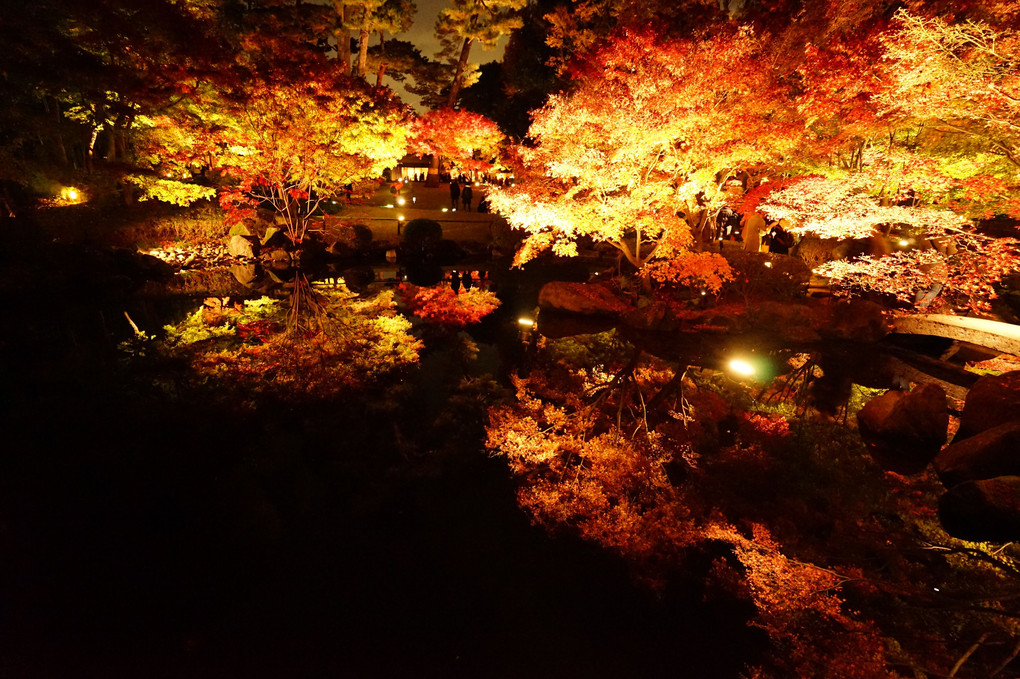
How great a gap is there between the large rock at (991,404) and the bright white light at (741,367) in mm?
2998

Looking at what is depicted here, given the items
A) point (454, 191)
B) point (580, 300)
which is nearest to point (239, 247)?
point (454, 191)

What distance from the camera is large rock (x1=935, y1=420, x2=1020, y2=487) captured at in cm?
499

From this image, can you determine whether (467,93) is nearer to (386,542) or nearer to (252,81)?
(252,81)

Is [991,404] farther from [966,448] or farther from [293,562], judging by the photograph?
[293,562]

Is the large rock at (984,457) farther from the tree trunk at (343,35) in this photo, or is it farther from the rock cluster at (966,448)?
the tree trunk at (343,35)

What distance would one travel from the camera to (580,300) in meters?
11.6

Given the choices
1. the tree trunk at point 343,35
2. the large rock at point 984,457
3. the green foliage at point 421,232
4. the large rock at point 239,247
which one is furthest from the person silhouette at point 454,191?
the large rock at point 984,457

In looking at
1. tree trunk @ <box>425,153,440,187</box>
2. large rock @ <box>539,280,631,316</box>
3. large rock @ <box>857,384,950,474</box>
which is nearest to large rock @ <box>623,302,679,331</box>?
large rock @ <box>539,280,631,316</box>

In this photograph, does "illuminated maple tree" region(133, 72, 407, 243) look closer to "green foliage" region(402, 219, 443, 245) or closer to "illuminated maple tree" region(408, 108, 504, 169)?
"green foliage" region(402, 219, 443, 245)

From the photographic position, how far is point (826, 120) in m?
10.5

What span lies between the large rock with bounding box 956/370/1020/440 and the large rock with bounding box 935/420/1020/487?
765 mm

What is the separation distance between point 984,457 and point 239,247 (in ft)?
58.0

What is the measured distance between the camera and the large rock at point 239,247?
14.4m

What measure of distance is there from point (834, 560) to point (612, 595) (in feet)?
7.24
